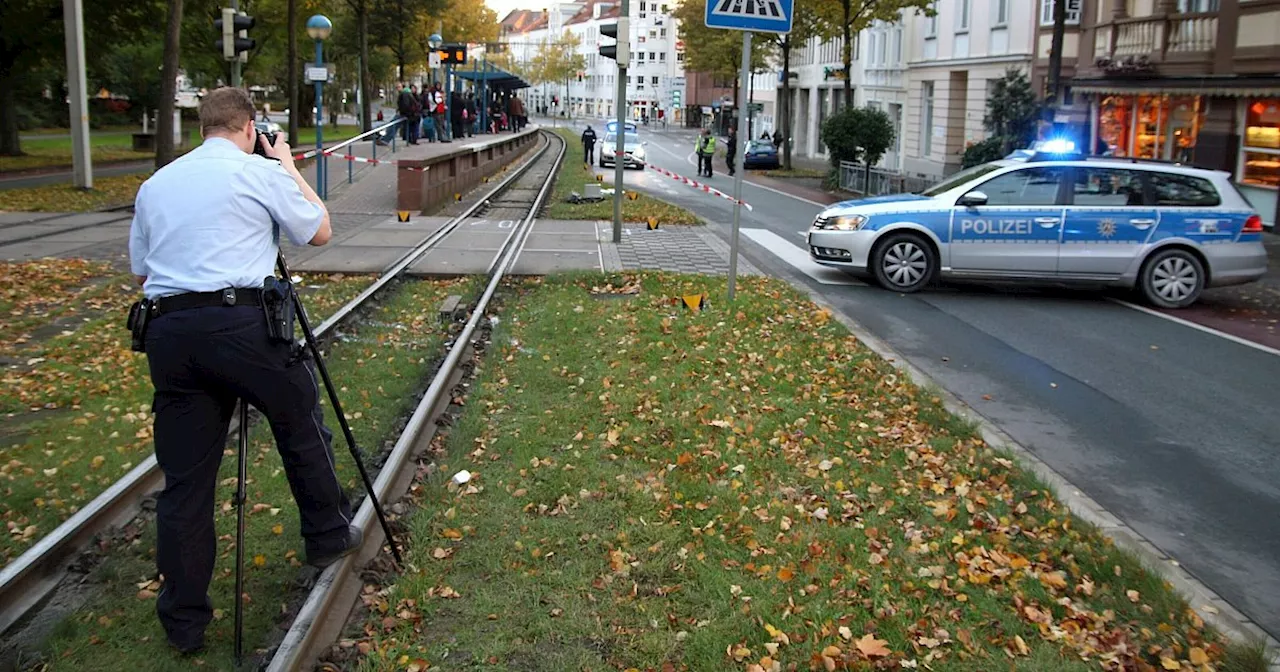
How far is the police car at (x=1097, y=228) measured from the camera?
12883 mm

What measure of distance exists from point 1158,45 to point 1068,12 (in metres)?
3.98

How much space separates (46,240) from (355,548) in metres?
13.4

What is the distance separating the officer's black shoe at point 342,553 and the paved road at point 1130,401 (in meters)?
3.68

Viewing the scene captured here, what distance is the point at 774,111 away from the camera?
7794 cm

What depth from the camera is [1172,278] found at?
13.0 m

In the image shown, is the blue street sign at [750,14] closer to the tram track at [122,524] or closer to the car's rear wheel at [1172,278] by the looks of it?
the tram track at [122,524]

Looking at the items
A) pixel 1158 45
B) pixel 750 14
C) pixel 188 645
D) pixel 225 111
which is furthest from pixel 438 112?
pixel 188 645

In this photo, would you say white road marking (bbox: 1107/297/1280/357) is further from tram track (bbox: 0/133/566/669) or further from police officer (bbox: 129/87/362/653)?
police officer (bbox: 129/87/362/653)

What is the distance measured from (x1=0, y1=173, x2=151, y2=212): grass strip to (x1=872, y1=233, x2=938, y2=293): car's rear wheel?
43.2 feet

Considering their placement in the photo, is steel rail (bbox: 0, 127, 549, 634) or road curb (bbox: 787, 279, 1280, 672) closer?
steel rail (bbox: 0, 127, 549, 634)

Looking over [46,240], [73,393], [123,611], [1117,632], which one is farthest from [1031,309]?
[46,240]

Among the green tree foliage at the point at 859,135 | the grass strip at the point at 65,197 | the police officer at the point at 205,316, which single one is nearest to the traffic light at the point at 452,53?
the green tree foliage at the point at 859,135

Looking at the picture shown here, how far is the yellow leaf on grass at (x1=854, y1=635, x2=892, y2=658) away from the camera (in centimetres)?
403

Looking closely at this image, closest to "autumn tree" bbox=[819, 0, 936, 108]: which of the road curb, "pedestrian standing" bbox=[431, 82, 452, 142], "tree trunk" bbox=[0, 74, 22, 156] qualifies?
"pedestrian standing" bbox=[431, 82, 452, 142]
